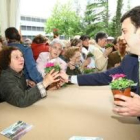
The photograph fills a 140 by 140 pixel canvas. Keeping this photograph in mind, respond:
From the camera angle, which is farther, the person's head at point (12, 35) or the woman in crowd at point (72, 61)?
the person's head at point (12, 35)

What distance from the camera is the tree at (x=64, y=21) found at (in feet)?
21.8

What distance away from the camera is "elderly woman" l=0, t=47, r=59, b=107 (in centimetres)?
215

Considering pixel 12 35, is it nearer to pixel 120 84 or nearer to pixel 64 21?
pixel 120 84

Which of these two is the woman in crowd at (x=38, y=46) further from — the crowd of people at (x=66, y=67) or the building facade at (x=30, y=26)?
the building facade at (x=30, y=26)

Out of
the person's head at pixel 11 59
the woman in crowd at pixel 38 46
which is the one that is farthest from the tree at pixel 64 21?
the person's head at pixel 11 59

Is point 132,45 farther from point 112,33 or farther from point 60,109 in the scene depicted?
point 112,33

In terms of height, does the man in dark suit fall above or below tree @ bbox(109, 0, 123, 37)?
below

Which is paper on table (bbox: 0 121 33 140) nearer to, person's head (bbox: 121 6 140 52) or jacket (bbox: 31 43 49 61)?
person's head (bbox: 121 6 140 52)

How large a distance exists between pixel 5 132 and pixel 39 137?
0.24 m

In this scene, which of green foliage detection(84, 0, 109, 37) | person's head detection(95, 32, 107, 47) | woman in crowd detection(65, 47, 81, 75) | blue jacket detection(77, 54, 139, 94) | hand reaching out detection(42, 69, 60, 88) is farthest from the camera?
green foliage detection(84, 0, 109, 37)

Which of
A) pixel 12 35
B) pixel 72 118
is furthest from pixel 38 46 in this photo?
pixel 72 118

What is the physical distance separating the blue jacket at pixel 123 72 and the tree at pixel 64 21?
4.25 meters

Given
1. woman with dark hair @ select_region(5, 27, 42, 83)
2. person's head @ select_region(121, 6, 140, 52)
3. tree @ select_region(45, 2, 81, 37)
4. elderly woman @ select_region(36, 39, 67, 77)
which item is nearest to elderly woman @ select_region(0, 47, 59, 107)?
person's head @ select_region(121, 6, 140, 52)

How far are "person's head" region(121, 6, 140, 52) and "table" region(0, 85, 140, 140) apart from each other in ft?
1.86
